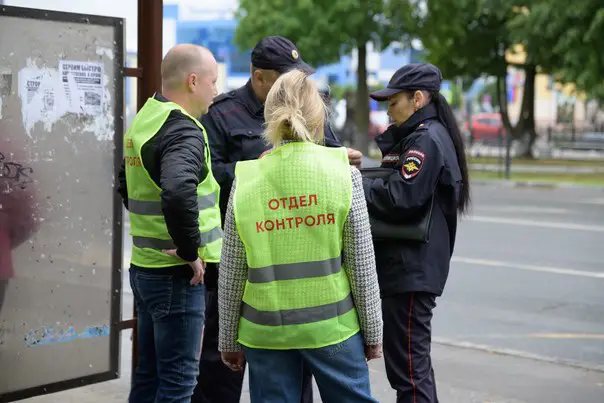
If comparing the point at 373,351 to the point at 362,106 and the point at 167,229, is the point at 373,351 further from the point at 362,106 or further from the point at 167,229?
→ the point at 362,106

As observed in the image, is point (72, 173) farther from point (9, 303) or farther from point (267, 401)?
point (267, 401)

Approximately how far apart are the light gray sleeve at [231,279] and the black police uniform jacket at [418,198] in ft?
3.77

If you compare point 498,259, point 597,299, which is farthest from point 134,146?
point 498,259

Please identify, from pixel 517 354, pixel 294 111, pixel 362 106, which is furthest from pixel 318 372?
pixel 362 106

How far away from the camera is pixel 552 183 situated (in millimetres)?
24047

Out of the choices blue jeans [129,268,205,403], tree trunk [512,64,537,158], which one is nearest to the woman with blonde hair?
blue jeans [129,268,205,403]

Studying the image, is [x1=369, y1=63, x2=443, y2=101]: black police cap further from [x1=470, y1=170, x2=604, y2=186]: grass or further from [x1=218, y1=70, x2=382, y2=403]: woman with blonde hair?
[x1=470, y1=170, x2=604, y2=186]: grass

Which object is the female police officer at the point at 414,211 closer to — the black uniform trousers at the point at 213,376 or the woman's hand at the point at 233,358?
the black uniform trousers at the point at 213,376

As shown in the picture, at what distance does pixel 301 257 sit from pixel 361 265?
208mm

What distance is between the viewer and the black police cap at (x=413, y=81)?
4707 millimetres

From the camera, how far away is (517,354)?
728cm

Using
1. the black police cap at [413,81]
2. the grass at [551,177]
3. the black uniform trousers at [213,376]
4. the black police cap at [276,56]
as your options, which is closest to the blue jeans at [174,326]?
the black uniform trousers at [213,376]

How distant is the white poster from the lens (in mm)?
4945

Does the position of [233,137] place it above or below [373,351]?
above
